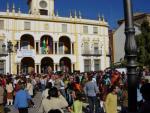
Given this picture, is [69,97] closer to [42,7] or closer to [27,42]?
[27,42]

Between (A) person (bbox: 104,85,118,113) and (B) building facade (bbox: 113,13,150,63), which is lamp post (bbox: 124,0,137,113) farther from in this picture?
(B) building facade (bbox: 113,13,150,63)

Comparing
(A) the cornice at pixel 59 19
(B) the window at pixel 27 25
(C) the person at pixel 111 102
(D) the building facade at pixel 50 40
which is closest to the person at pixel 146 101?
(C) the person at pixel 111 102

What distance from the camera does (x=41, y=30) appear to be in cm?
5675

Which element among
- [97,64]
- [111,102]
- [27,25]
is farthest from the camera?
[97,64]

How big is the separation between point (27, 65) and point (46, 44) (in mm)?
4241

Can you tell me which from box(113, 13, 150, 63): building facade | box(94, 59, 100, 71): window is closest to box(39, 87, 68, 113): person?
box(113, 13, 150, 63): building facade

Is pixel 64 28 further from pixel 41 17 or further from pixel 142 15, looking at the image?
pixel 142 15

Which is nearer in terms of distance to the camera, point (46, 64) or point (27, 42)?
point (27, 42)

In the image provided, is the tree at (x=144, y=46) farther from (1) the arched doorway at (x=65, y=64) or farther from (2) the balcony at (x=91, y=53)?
(1) the arched doorway at (x=65, y=64)

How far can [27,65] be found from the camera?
185ft

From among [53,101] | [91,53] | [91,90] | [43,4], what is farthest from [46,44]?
[53,101]

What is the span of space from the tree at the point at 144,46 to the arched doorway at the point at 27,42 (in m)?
23.6

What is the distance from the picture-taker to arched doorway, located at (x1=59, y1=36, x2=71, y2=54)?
197 ft

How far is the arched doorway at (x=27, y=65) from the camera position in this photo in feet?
183
